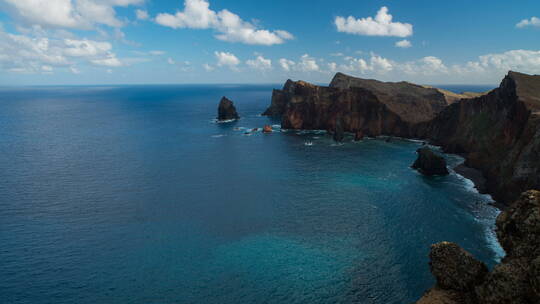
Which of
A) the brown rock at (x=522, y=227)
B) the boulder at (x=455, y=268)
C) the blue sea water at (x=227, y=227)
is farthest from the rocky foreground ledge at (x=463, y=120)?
the boulder at (x=455, y=268)

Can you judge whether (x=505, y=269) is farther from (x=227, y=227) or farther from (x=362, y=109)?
(x=362, y=109)

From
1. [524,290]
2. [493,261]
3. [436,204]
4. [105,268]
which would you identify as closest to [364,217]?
[436,204]

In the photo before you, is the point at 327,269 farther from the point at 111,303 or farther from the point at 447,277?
the point at 111,303

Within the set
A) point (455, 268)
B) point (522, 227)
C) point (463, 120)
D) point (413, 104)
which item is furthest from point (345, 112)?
point (522, 227)

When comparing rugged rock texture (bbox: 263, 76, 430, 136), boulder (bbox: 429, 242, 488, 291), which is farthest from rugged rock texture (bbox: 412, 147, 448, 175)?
boulder (bbox: 429, 242, 488, 291)

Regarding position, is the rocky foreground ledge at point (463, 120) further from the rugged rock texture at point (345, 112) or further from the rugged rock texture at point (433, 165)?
the rugged rock texture at point (433, 165)

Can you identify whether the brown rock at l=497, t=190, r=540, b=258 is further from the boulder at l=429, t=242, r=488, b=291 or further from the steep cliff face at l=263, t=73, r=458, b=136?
the steep cliff face at l=263, t=73, r=458, b=136
